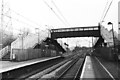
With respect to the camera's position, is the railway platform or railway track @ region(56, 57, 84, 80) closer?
the railway platform

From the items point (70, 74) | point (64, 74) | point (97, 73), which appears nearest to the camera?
point (97, 73)

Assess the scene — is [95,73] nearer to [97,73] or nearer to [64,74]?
[97,73]

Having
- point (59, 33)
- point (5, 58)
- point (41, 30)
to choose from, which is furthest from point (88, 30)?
point (5, 58)

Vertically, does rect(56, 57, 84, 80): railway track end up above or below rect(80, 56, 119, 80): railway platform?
below

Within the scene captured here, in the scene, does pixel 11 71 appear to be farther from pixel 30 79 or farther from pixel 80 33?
pixel 80 33

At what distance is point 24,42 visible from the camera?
37719 mm

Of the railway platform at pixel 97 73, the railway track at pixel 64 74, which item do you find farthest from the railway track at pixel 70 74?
the railway platform at pixel 97 73

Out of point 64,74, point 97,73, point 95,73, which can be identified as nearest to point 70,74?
point 64,74

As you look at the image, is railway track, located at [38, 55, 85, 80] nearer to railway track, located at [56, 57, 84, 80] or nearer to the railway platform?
railway track, located at [56, 57, 84, 80]

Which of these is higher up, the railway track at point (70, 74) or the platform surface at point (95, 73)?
the platform surface at point (95, 73)

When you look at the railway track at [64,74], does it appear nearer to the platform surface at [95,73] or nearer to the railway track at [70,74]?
the railway track at [70,74]

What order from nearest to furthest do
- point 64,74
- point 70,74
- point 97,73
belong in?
point 97,73, point 64,74, point 70,74

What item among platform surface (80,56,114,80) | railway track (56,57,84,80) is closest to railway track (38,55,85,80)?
railway track (56,57,84,80)

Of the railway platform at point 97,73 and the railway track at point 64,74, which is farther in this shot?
the railway track at point 64,74
